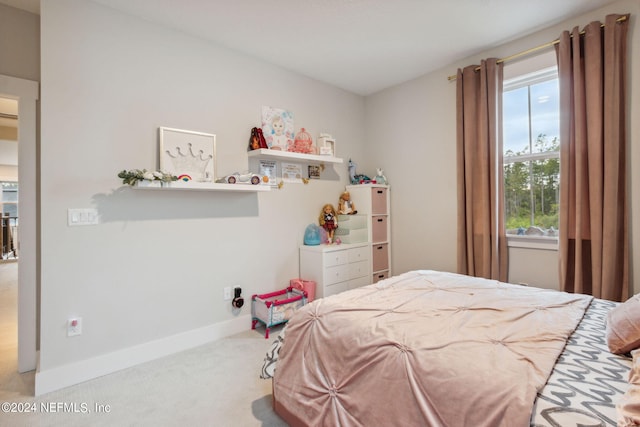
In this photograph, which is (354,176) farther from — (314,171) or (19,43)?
(19,43)

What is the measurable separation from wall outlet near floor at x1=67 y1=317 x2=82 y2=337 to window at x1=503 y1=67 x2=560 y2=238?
3578 millimetres

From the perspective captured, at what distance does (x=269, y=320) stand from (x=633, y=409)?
2396 mm

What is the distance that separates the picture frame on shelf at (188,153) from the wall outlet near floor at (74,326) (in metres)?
1.20

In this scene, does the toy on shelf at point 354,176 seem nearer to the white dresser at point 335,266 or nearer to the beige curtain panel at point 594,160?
the white dresser at point 335,266

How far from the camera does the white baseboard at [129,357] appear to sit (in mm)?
1996

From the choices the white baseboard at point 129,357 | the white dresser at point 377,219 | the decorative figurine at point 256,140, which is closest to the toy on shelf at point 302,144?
the decorative figurine at point 256,140

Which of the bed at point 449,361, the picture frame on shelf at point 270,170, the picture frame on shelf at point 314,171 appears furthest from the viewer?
the picture frame on shelf at point 314,171

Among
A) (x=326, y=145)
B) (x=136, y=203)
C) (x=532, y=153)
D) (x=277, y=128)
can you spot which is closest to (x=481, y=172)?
(x=532, y=153)

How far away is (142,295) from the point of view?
7.80 ft

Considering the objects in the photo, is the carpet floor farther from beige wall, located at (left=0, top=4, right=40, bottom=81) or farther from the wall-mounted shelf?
beige wall, located at (left=0, top=4, right=40, bottom=81)

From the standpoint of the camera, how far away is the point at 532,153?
282 centimetres

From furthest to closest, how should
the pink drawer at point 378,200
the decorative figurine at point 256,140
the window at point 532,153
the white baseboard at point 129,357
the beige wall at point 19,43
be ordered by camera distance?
1. the pink drawer at point 378,200
2. the decorative figurine at point 256,140
3. the window at point 532,153
4. the beige wall at point 19,43
5. the white baseboard at point 129,357

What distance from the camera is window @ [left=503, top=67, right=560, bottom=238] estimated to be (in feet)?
8.86

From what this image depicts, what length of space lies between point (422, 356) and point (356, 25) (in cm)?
248
